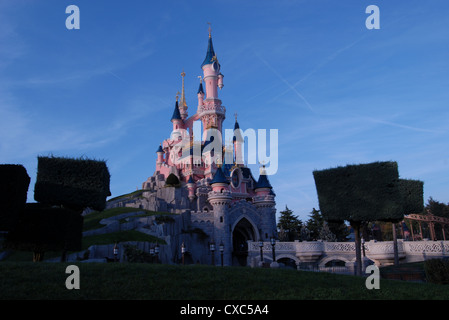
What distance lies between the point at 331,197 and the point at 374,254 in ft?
42.7

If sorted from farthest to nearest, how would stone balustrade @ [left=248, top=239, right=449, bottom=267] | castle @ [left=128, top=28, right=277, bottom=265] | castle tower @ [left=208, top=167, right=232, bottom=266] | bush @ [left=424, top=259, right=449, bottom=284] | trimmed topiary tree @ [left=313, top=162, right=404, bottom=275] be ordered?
castle @ [left=128, top=28, right=277, bottom=265] < castle tower @ [left=208, top=167, right=232, bottom=266] < stone balustrade @ [left=248, top=239, right=449, bottom=267] < trimmed topiary tree @ [left=313, top=162, right=404, bottom=275] < bush @ [left=424, top=259, right=449, bottom=284]

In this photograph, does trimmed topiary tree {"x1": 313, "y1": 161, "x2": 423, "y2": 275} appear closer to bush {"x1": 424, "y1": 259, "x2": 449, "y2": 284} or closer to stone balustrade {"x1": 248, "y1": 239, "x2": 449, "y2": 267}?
bush {"x1": 424, "y1": 259, "x2": 449, "y2": 284}

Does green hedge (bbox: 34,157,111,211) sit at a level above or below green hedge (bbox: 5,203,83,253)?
above

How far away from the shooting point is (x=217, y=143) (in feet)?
199

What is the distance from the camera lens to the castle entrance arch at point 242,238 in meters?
49.4

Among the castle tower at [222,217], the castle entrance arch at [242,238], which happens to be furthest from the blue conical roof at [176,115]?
the castle entrance arch at [242,238]

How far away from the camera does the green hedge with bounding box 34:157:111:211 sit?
25016 millimetres

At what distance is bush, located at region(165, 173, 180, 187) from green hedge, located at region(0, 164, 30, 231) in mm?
38274

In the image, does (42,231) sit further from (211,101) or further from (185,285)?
(211,101)

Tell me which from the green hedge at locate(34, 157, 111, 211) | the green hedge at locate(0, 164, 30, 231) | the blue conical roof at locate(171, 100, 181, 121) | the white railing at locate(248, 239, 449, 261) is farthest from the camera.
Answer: the blue conical roof at locate(171, 100, 181, 121)

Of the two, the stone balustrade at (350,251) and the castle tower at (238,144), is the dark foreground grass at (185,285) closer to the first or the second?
the stone balustrade at (350,251)

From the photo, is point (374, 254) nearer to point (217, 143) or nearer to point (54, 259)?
point (54, 259)

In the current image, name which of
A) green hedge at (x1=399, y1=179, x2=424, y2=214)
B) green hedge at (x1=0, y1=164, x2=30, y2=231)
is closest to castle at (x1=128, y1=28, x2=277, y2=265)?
green hedge at (x1=399, y1=179, x2=424, y2=214)
